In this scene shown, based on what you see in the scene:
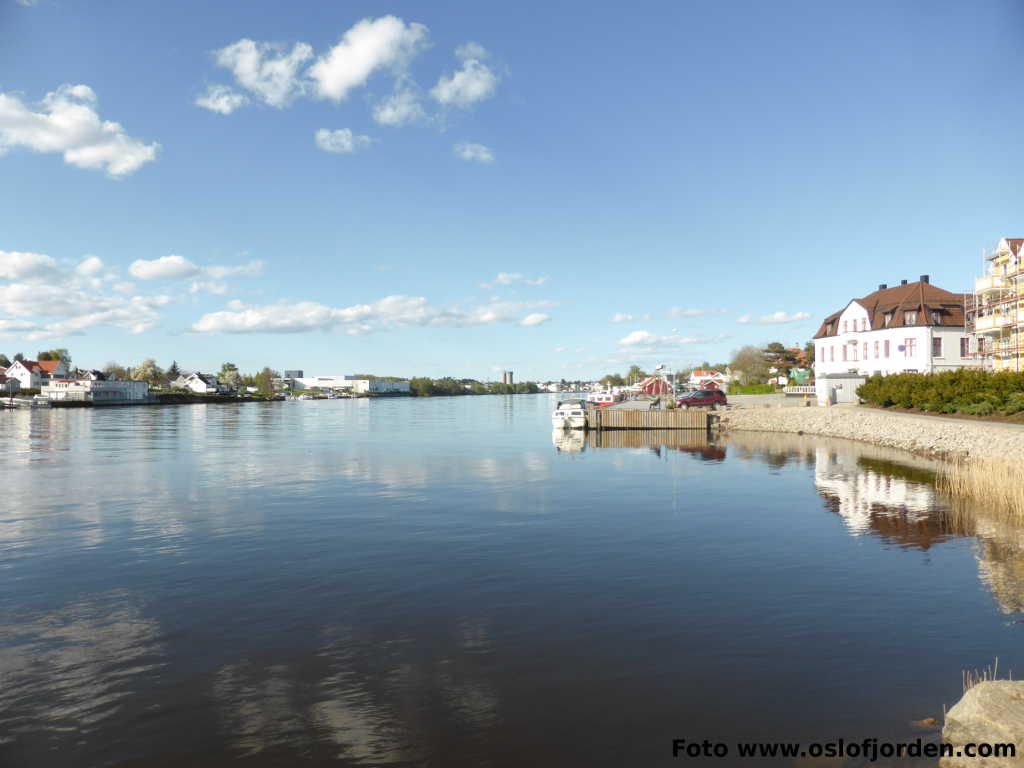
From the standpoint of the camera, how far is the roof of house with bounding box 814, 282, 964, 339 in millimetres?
66125

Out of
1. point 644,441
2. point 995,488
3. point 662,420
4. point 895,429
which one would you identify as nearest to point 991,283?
point 895,429

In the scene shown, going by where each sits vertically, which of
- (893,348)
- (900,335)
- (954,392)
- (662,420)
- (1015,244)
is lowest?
(662,420)

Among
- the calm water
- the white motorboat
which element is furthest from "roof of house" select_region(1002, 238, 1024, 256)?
the calm water

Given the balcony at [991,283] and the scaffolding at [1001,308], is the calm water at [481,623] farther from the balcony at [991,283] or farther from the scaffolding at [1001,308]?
the balcony at [991,283]

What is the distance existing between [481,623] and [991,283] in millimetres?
66583

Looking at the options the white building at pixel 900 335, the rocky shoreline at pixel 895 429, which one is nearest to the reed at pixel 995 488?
the rocky shoreline at pixel 895 429

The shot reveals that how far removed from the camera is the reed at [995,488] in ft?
66.1

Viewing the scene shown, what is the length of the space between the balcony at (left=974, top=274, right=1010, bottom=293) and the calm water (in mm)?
45666

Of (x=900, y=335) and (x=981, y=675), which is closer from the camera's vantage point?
(x=981, y=675)

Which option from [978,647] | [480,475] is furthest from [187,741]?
[480,475]

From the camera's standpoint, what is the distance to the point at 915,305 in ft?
222

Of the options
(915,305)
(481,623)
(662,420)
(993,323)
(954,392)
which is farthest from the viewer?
(915,305)

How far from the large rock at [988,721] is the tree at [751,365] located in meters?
118

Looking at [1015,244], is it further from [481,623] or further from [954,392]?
[481,623]
